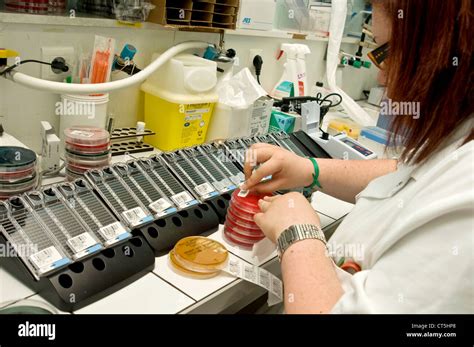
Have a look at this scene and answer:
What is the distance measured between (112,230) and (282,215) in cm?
37

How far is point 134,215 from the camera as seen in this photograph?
3.21 ft

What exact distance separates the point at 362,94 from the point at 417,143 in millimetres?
2359

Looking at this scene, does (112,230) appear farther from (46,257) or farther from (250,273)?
(250,273)

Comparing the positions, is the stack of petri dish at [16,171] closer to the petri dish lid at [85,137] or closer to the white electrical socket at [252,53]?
the petri dish lid at [85,137]

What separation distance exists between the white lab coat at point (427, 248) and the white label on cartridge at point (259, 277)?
19 centimetres

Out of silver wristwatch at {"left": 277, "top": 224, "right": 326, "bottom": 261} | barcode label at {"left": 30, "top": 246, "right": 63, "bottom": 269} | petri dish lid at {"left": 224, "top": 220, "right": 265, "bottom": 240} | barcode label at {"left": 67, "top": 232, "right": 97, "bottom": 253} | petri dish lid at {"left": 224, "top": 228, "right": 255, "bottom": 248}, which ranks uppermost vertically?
silver wristwatch at {"left": 277, "top": 224, "right": 326, "bottom": 261}

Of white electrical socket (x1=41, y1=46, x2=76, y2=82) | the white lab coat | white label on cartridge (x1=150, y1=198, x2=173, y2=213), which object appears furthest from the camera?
white electrical socket (x1=41, y1=46, x2=76, y2=82)

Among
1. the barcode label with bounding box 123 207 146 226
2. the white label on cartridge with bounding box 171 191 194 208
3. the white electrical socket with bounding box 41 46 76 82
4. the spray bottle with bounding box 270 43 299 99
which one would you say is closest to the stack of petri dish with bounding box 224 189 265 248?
the white label on cartridge with bounding box 171 191 194 208

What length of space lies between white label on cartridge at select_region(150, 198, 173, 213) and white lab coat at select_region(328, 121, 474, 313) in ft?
1.48

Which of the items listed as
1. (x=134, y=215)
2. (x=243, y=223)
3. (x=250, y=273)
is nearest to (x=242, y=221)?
(x=243, y=223)

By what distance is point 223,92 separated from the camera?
5.29 feet

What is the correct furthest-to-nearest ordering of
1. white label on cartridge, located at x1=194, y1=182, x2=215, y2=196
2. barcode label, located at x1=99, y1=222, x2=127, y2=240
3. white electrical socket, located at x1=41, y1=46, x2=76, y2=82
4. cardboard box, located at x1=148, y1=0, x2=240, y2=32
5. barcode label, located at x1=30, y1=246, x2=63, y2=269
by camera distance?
cardboard box, located at x1=148, y1=0, x2=240, y2=32, white electrical socket, located at x1=41, y1=46, x2=76, y2=82, white label on cartridge, located at x1=194, y1=182, x2=215, y2=196, barcode label, located at x1=99, y1=222, x2=127, y2=240, barcode label, located at x1=30, y1=246, x2=63, y2=269

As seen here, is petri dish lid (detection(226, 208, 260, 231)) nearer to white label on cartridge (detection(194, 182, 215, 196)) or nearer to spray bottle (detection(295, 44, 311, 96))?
white label on cartridge (detection(194, 182, 215, 196))

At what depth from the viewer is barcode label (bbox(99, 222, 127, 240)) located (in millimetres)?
907
